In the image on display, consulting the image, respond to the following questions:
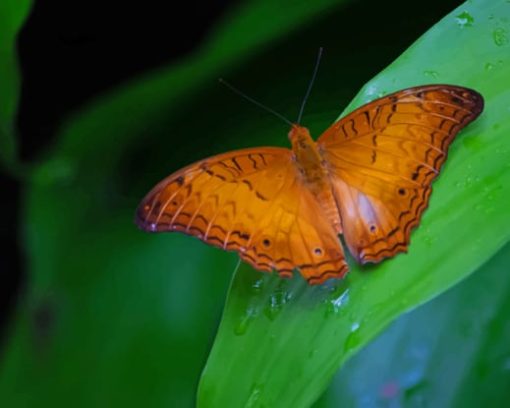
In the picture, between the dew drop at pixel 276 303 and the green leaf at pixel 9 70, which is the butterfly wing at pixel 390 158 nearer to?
the dew drop at pixel 276 303

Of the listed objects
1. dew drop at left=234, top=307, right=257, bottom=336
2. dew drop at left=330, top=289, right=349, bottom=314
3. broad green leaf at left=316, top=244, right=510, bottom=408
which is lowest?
broad green leaf at left=316, top=244, right=510, bottom=408

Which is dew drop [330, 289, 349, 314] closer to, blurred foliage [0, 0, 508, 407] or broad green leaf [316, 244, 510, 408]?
broad green leaf [316, 244, 510, 408]

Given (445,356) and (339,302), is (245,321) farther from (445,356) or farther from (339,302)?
(445,356)

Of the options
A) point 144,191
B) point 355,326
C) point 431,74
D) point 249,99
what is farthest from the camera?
point 144,191

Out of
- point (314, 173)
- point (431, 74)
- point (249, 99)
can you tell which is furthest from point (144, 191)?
point (431, 74)

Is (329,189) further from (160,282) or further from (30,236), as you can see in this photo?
(30,236)

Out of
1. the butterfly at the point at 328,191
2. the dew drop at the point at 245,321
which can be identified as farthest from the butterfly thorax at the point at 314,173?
the dew drop at the point at 245,321

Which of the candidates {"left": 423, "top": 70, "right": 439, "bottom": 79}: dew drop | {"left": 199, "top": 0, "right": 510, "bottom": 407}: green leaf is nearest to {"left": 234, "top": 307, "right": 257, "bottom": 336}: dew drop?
{"left": 199, "top": 0, "right": 510, "bottom": 407}: green leaf
